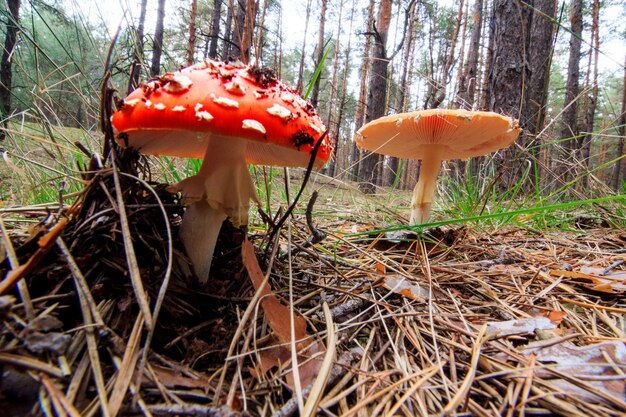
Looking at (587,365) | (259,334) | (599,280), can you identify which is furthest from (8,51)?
(599,280)

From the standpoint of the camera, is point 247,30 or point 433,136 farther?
point 433,136

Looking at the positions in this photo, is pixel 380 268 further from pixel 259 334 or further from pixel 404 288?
pixel 259 334

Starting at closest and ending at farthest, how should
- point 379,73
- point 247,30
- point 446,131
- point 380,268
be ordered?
point 380,268 → point 247,30 → point 446,131 → point 379,73

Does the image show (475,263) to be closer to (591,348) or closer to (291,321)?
(591,348)

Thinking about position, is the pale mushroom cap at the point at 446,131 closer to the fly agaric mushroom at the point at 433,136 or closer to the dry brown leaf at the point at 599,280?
the fly agaric mushroom at the point at 433,136

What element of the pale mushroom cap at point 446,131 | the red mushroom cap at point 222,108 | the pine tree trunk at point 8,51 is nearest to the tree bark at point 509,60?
the pale mushroom cap at point 446,131

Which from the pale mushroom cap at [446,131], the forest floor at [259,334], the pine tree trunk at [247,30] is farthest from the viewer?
the pale mushroom cap at [446,131]

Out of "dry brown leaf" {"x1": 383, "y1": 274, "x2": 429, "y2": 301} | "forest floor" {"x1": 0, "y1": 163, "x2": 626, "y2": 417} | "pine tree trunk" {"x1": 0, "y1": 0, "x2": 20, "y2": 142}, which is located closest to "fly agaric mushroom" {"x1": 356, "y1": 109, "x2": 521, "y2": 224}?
"dry brown leaf" {"x1": 383, "y1": 274, "x2": 429, "y2": 301}

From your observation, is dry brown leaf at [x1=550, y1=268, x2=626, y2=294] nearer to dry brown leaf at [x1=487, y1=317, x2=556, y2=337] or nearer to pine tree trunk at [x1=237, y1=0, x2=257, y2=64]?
dry brown leaf at [x1=487, y1=317, x2=556, y2=337]
